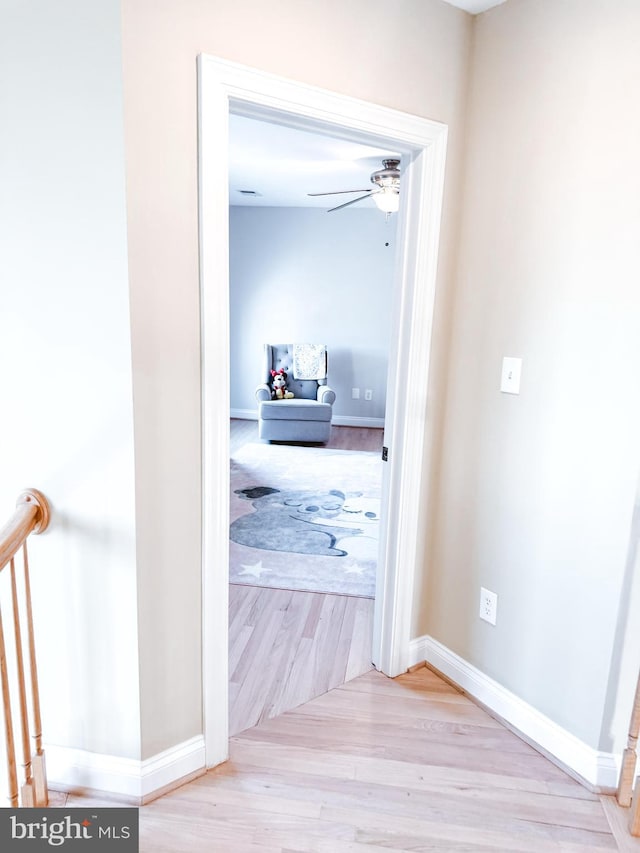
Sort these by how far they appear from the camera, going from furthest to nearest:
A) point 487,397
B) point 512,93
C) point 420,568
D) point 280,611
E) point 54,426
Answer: point 280,611 → point 420,568 → point 487,397 → point 512,93 → point 54,426

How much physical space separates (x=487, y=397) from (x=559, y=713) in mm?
1118

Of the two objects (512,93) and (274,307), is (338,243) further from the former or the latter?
(512,93)

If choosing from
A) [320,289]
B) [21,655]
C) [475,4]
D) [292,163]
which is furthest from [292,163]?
[21,655]

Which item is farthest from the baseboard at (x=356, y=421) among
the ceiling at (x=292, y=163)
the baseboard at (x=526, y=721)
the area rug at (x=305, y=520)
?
the baseboard at (x=526, y=721)

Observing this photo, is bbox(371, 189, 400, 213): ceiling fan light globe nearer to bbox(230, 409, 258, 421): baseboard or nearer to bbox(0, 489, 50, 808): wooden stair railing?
bbox(0, 489, 50, 808): wooden stair railing

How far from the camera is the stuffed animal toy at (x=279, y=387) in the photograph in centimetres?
626

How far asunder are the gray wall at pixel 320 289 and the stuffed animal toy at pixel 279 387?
82 cm

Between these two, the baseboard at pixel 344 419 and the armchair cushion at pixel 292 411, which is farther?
the baseboard at pixel 344 419

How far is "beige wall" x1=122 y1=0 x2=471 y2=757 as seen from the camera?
4.65 feet

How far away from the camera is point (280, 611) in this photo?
2865 millimetres

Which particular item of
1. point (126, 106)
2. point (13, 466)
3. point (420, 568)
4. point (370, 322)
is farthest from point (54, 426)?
point (370, 322)

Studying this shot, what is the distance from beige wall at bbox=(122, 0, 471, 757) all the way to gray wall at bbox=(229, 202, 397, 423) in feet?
15.8

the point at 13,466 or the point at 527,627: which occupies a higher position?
the point at 13,466

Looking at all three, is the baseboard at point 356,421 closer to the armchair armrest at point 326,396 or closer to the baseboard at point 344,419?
the baseboard at point 344,419
